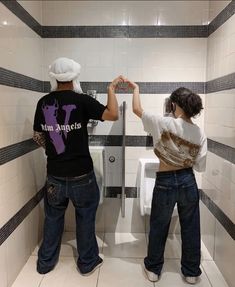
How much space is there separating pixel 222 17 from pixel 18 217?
216 centimetres

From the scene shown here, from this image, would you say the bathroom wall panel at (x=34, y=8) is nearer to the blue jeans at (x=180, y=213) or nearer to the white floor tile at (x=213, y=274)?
the blue jeans at (x=180, y=213)

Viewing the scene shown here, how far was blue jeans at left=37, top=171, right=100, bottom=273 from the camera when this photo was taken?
225 centimetres

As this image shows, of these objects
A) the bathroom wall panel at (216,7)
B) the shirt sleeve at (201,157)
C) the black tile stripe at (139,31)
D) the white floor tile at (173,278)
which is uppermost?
the bathroom wall panel at (216,7)

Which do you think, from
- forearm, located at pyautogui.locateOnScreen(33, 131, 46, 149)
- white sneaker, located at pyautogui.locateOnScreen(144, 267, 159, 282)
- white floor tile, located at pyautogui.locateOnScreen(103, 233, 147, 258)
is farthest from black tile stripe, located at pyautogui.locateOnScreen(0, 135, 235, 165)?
white sneaker, located at pyautogui.locateOnScreen(144, 267, 159, 282)

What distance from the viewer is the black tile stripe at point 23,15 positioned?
2.14m

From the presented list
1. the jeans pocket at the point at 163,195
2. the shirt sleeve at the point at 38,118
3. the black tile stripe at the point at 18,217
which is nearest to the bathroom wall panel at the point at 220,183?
the jeans pocket at the point at 163,195

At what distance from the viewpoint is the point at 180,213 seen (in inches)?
87.6

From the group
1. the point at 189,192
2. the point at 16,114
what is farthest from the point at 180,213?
the point at 16,114

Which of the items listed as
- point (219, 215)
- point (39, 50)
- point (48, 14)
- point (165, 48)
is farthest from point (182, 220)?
point (48, 14)

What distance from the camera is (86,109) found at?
2184mm

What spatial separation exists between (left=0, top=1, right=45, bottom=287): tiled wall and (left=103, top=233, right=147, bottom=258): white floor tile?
651 millimetres

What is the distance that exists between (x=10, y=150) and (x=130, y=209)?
137cm

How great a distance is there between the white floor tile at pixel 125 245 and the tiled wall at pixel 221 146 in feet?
1.90

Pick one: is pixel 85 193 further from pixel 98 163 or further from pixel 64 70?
pixel 64 70
